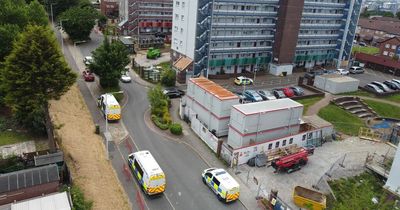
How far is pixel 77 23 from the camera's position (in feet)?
279

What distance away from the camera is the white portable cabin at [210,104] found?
41.5 metres

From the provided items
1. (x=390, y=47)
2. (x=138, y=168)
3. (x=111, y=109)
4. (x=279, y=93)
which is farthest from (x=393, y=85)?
(x=138, y=168)

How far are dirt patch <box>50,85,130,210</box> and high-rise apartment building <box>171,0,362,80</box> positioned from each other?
81.3 ft

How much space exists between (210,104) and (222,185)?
14.7m

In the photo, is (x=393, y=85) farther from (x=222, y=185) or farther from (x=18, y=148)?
(x=18, y=148)

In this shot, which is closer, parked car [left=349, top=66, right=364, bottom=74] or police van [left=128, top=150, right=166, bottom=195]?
police van [left=128, top=150, right=166, bottom=195]

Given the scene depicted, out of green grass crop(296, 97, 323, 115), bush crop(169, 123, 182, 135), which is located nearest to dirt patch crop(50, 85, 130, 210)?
bush crop(169, 123, 182, 135)

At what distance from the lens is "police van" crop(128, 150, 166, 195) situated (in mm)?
29922

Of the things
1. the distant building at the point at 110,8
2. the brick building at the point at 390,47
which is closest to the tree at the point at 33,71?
the brick building at the point at 390,47

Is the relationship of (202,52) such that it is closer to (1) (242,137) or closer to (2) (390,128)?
(1) (242,137)

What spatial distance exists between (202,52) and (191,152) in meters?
30.0

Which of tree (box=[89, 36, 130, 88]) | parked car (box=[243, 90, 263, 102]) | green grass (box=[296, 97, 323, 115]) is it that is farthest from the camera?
green grass (box=[296, 97, 323, 115])

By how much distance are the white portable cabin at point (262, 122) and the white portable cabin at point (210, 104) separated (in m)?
2.12

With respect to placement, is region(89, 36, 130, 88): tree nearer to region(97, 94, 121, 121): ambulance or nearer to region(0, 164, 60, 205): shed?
region(97, 94, 121, 121): ambulance
